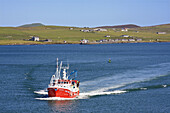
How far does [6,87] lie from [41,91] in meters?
8.63

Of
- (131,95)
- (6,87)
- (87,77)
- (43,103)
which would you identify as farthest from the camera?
(87,77)

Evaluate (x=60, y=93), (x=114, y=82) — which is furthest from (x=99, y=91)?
(x=114, y=82)

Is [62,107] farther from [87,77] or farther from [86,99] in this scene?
[87,77]

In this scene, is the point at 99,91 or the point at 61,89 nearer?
the point at 61,89

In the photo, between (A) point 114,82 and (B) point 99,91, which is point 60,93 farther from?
(A) point 114,82

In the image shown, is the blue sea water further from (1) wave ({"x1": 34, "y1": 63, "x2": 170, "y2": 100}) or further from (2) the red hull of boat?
(2) the red hull of boat

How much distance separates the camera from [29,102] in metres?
58.7

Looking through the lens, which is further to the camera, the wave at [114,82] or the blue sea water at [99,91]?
the wave at [114,82]

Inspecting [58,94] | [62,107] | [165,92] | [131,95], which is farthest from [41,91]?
[165,92]

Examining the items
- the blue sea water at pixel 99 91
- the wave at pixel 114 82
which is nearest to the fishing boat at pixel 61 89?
the wave at pixel 114 82

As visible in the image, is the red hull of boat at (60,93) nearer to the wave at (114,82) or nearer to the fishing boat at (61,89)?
the fishing boat at (61,89)

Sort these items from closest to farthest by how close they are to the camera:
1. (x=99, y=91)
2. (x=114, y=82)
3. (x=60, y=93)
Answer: (x=60, y=93) → (x=99, y=91) → (x=114, y=82)

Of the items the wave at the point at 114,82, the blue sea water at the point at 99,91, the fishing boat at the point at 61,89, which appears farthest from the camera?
the wave at the point at 114,82

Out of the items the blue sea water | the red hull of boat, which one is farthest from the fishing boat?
the blue sea water
